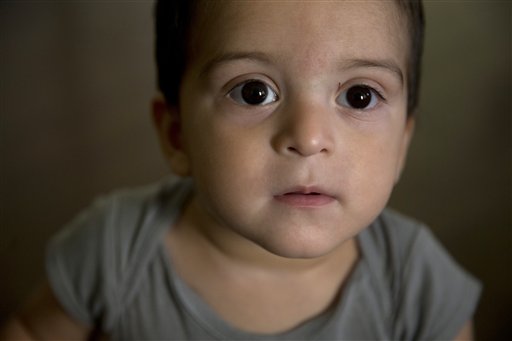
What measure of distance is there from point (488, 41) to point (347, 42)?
434 millimetres

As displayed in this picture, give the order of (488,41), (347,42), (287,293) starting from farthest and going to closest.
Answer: (488,41) → (287,293) → (347,42)

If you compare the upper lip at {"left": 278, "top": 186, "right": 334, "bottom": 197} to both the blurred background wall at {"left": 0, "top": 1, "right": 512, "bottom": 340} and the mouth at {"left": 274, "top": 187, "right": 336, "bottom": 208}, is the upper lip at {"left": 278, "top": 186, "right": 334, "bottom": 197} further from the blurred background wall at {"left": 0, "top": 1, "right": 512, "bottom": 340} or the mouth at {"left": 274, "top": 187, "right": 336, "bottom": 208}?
the blurred background wall at {"left": 0, "top": 1, "right": 512, "bottom": 340}

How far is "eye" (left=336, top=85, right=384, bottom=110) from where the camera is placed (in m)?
0.54

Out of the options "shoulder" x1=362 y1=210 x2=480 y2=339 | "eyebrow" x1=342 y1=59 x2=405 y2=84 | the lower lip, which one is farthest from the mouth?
"shoulder" x1=362 y1=210 x2=480 y2=339

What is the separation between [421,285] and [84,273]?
0.36m

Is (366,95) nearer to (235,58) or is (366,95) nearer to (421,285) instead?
(235,58)

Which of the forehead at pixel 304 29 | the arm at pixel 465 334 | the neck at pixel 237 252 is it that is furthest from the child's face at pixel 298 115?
the arm at pixel 465 334

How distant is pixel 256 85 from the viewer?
54 centimetres

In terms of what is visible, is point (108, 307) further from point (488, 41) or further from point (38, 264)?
point (488, 41)

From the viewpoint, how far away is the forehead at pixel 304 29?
51cm

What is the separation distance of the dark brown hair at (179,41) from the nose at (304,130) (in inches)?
4.8

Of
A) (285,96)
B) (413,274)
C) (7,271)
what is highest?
(285,96)

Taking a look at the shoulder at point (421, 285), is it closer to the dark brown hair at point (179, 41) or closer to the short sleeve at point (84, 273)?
the dark brown hair at point (179, 41)

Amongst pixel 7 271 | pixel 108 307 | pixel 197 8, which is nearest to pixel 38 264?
pixel 7 271
